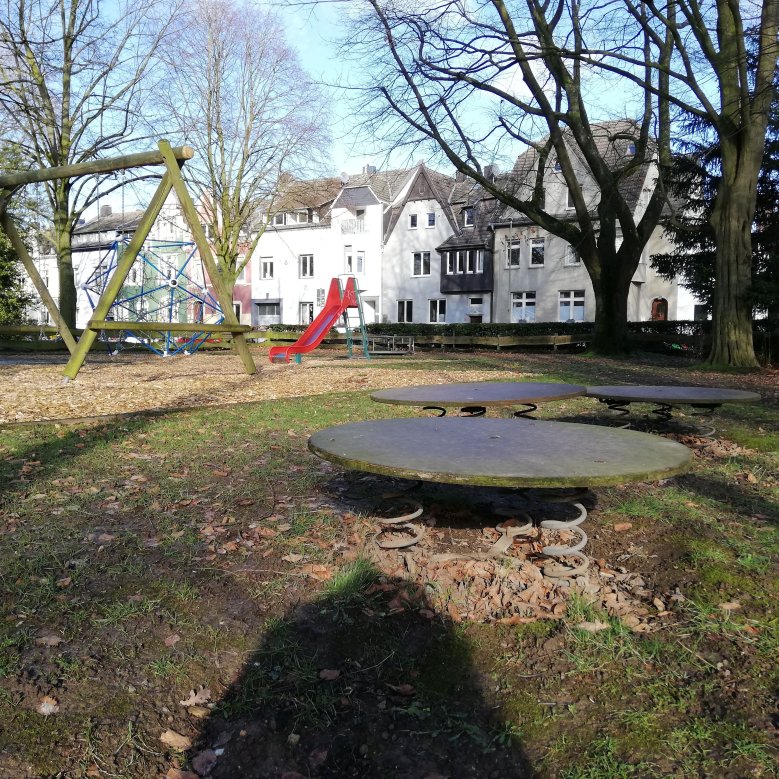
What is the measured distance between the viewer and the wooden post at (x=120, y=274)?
8633 mm

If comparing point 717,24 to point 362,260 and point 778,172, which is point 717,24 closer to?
point 778,172

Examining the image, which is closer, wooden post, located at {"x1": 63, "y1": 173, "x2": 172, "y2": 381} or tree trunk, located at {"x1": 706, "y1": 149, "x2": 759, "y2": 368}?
wooden post, located at {"x1": 63, "y1": 173, "x2": 172, "y2": 381}

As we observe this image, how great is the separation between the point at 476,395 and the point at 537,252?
34.3 meters

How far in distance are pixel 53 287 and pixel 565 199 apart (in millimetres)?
41626

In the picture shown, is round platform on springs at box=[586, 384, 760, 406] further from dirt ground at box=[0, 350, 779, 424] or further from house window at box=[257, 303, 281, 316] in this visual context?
house window at box=[257, 303, 281, 316]

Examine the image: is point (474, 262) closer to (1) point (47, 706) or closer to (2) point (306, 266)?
(2) point (306, 266)

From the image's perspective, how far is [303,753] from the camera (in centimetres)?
209

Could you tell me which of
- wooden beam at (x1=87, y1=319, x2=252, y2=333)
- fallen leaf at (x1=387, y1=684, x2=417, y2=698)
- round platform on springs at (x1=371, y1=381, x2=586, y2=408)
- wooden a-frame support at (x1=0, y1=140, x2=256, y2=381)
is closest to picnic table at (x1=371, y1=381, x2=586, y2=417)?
round platform on springs at (x1=371, y1=381, x2=586, y2=408)

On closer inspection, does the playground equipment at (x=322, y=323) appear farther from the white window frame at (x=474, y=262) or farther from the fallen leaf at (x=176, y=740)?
the white window frame at (x=474, y=262)

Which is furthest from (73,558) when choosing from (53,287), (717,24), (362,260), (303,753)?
(53,287)

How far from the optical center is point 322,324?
57.6ft

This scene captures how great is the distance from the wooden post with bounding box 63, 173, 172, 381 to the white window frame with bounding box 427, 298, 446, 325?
3395 cm

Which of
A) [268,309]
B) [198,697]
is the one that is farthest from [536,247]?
[198,697]

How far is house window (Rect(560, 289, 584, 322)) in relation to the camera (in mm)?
36594
